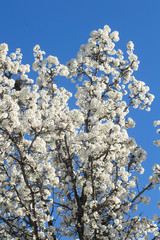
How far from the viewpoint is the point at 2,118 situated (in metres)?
9.58

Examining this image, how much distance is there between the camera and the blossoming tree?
10.4 m

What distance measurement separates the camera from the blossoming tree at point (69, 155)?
408 inches

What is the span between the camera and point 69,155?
37.8 feet

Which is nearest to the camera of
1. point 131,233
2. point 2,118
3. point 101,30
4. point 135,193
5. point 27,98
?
point 2,118

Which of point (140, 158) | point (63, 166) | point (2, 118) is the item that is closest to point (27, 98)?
point (2, 118)

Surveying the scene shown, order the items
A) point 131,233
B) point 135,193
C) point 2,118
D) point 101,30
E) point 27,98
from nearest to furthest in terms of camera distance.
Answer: point 2,118 < point 27,98 < point 131,233 < point 135,193 < point 101,30

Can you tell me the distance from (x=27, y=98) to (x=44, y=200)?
3.53 metres

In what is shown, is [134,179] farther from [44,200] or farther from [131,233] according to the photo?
[44,200]

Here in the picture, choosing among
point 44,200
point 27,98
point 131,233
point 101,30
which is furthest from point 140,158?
point 101,30

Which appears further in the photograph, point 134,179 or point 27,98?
point 134,179

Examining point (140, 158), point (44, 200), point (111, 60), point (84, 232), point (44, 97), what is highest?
point (111, 60)

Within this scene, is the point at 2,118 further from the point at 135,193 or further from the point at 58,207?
the point at 135,193

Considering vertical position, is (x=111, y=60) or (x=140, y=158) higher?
(x=111, y=60)

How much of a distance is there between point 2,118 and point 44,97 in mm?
2516
